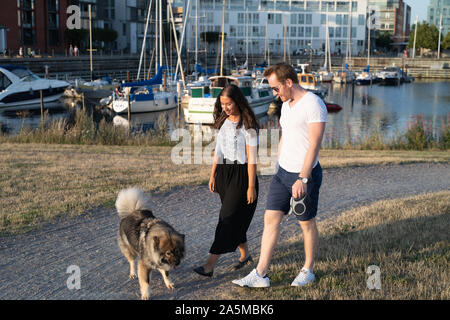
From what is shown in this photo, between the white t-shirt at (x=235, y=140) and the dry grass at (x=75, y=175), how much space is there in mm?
3203

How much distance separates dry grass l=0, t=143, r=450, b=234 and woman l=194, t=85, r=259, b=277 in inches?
118

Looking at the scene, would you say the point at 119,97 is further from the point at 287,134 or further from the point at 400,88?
the point at 400,88

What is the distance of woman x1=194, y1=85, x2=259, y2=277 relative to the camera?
515 centimetres

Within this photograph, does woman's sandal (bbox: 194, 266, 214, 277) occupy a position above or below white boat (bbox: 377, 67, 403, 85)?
below

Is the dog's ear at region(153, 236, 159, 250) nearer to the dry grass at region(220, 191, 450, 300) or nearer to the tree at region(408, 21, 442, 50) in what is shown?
the dry grass at region(220, 191, 450, 300)

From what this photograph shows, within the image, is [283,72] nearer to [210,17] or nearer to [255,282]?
[255,282]

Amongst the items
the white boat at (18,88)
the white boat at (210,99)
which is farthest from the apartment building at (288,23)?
the white boat at (210,99)

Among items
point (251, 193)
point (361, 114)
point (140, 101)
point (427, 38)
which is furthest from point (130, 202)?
point (427, 38)

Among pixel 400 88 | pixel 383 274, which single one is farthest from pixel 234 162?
pixel 400 88

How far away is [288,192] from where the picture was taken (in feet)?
15.6

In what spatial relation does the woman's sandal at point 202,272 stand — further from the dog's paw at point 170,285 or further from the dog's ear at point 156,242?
the dog's ear at point 156,242

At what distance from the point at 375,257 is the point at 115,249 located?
116 inches

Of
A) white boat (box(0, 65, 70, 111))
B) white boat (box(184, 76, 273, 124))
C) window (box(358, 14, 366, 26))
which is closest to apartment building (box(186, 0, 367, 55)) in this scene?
window (box(358, 14, 366, 26))

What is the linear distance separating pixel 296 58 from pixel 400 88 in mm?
24590
